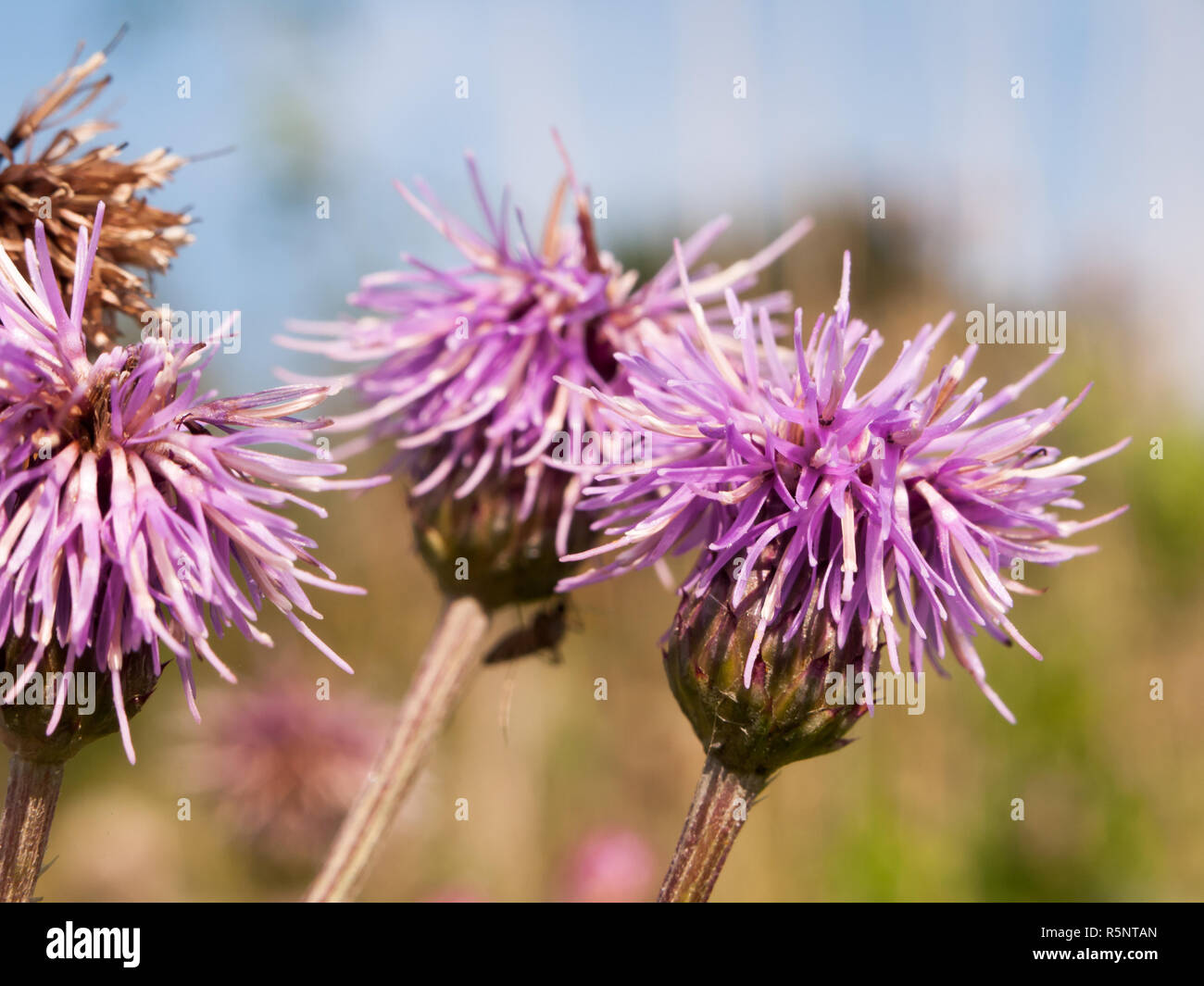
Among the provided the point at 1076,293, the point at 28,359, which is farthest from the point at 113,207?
the point at 1076,293

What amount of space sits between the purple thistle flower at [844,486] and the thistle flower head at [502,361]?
2.51 ft

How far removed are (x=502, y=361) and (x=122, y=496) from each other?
158 cm

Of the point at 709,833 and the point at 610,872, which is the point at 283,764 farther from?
the point at 709,833

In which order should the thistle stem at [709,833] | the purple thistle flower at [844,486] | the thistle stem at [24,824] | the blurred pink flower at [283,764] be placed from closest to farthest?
1. the thistle stem at [24,824]
2. the purple thistle flower at [844,486]
3. the thistle stem at [709,833]
4. the blurred pink flower at [283,764]

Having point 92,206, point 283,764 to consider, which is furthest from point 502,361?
point 283,764

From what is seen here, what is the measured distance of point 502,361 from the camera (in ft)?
11.3

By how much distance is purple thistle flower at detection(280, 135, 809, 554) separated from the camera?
3.35m

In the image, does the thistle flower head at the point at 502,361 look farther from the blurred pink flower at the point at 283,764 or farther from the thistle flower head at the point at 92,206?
the blurred pink flower at the point at 283,764

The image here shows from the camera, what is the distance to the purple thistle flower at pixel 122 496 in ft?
6.62

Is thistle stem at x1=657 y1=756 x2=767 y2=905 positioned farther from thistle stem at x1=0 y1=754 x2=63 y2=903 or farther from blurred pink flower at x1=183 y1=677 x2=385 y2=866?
blurred pink flower at x1=183 y1=677 x2=385 y2=866

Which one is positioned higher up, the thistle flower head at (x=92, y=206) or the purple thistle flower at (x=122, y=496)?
the thistle flower head at (x=92, y=206)

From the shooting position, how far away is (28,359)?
2.08 meters

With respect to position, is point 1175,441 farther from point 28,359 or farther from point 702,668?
point 28,359

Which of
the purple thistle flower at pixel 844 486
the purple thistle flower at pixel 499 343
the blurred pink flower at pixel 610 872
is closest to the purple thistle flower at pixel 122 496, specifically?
the purple thistle flower at pixel 844 486
